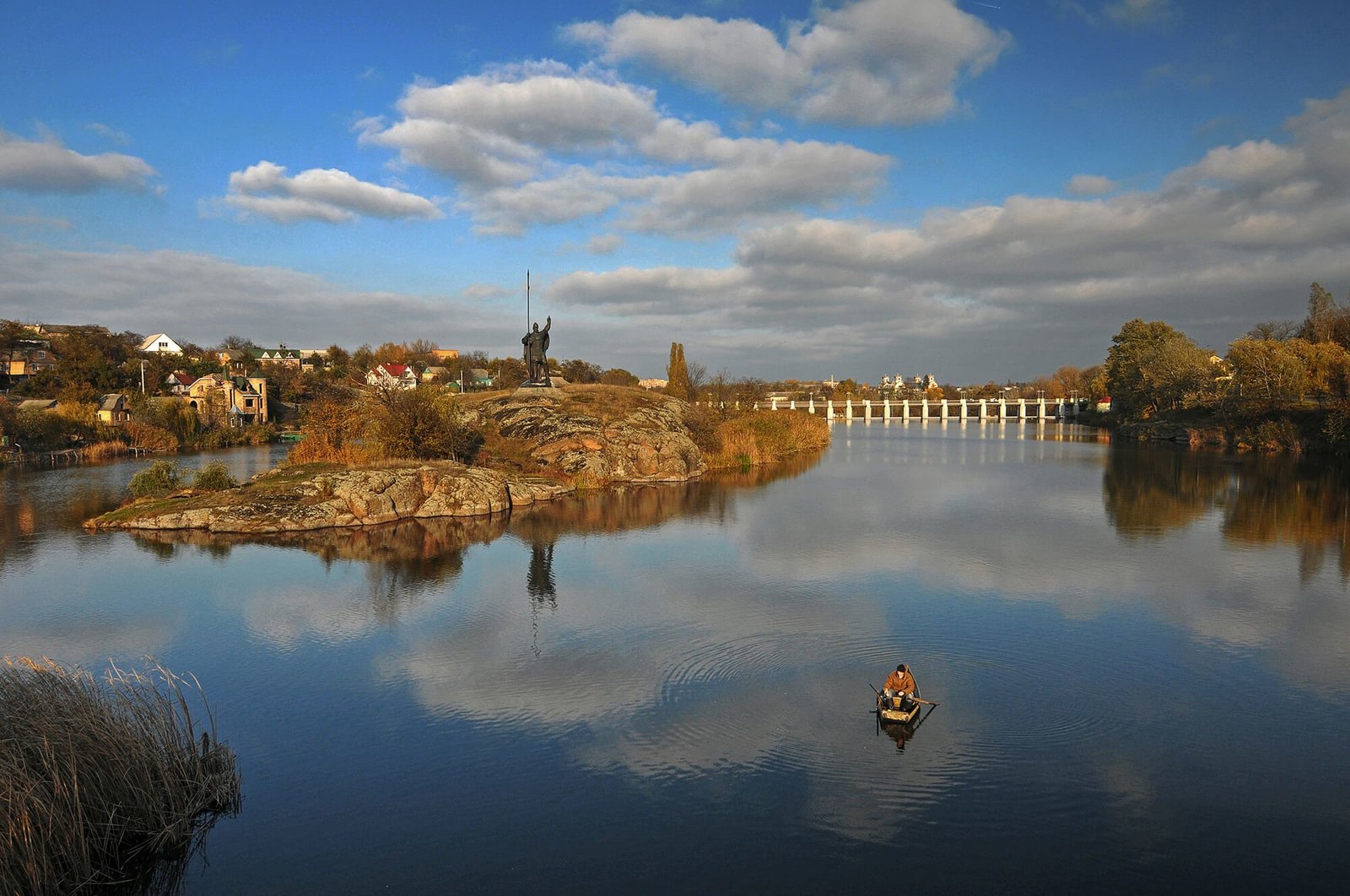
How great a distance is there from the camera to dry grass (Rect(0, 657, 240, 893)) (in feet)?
26.3

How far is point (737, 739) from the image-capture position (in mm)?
12164

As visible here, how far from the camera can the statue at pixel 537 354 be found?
46250 millimetres

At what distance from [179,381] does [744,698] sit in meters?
95.8

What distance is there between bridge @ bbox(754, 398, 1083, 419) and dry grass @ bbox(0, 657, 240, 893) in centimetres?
11690

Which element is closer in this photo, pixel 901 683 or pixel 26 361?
pixel 901 683

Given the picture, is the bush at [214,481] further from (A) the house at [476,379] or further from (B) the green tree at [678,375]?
(A) the house at [476,379]

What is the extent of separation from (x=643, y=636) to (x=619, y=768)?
18.5 feet

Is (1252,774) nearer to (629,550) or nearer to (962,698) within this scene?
(962,698)

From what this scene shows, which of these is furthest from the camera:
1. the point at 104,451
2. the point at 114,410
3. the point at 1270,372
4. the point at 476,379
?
the point at 476,379

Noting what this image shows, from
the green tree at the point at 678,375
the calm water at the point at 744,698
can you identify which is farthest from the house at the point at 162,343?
the calm water at the point at 744,698

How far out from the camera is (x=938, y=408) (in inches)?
6870

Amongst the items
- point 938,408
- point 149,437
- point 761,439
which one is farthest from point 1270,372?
point 938,408

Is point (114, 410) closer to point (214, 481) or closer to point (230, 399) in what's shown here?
point (230, 399)

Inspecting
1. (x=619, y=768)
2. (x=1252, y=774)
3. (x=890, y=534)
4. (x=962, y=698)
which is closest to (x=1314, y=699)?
(x=1252, y=774)
